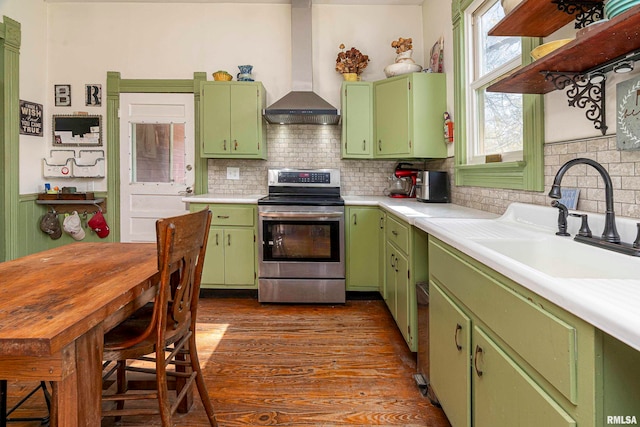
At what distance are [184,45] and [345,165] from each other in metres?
2.19

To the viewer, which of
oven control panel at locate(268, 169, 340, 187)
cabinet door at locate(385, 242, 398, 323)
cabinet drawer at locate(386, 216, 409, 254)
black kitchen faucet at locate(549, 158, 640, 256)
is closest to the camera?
black kitchen faucet at locate(549, 158, 640, 256)

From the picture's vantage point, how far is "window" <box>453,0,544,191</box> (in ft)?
6.12

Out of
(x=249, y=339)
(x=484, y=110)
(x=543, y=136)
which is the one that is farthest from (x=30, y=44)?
(x=543, y=136)

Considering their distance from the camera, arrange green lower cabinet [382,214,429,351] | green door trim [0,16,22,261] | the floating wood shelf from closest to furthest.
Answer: the floating wood shelf
green lower cabinet [382,214,429,351]
green door trim [0,16,22,261]

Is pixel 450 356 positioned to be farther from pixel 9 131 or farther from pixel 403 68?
pixel 9 131

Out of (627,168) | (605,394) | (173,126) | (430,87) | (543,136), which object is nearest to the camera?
(605,394)

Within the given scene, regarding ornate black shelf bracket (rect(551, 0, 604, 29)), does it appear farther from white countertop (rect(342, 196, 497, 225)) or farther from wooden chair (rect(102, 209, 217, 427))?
wooden chair (rect(102, 209, 217, 427))

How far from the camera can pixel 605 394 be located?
2.18 ft

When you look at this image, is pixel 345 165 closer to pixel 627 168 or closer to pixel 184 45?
pixel 184 45

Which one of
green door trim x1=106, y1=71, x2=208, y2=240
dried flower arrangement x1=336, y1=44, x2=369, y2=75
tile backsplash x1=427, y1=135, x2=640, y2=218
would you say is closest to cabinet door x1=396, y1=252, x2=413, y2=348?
tile backsplash x1=427, y1=135, x2=640, y2=218

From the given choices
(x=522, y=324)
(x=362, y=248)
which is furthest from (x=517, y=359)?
(x=362, y=248)

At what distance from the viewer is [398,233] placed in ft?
8.03

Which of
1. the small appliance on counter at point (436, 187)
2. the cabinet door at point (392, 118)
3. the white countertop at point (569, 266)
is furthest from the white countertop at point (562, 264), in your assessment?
the cabinet door at point (392, 118)

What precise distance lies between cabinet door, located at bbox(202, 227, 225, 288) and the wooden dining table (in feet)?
6.47
